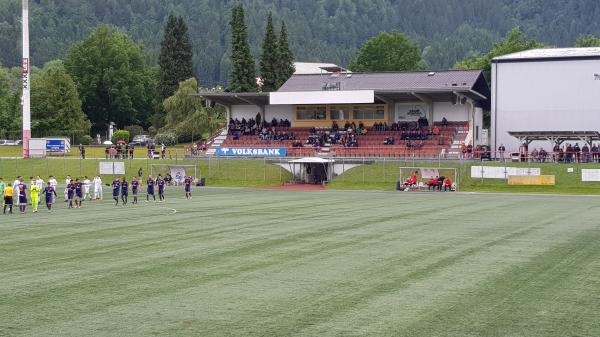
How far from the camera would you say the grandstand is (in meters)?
67.2

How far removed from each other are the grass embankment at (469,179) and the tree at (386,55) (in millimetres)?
67130

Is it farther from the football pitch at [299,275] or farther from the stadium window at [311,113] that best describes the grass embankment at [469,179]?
the football pitch at [299,275]

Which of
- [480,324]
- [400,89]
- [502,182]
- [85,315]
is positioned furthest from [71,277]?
[400,89]

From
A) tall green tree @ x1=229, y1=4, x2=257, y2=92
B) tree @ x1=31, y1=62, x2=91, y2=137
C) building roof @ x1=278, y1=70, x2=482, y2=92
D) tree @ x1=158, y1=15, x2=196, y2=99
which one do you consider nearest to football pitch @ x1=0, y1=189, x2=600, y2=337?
building roof @ x1=278, y1=70, x2=482, y2=92

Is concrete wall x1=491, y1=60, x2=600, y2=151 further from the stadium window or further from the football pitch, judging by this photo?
the football pitch

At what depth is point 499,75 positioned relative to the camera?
2675 inches

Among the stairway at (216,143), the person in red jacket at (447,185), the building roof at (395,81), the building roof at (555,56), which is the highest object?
the building roof at (555,56)

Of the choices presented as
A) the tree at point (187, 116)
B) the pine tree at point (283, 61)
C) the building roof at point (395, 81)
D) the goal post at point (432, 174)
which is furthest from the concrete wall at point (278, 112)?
the pine tree at point (283, 61)

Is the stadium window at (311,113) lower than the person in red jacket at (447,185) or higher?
higher

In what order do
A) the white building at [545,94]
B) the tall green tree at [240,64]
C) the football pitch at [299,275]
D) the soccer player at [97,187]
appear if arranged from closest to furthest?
1. the football pitch at [299,275]
2. the soccer player at [97,187]
3. the white building at [545,94]
4. the tall green tree at [240,64]

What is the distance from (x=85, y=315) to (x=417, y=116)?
6118 cm

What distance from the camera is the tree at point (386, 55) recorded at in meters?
126

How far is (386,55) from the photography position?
4980 inches

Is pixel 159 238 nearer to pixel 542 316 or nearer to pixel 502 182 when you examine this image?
pixel 542 316
